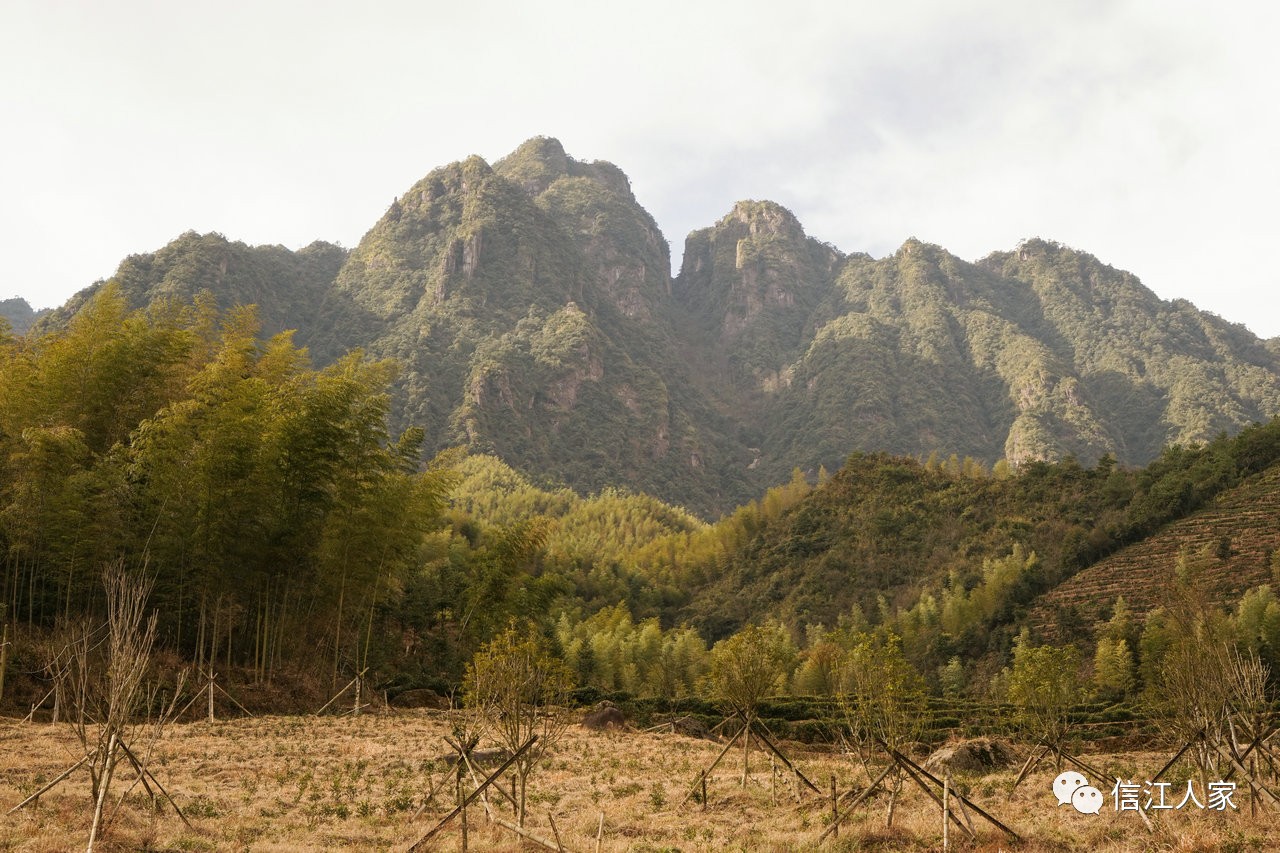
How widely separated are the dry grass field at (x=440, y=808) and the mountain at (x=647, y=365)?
102 m

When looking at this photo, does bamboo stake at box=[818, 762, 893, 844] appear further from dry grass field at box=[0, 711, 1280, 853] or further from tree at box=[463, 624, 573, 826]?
tree at box=[463, 624, 573, 826]

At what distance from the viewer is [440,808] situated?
522 inches

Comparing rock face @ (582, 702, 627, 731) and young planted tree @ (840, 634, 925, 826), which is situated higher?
young planted tree @ (840, 634, 925, 826)

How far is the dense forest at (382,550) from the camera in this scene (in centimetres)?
2064

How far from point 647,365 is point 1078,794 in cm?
16718

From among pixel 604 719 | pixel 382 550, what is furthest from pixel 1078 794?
pixel 382 550

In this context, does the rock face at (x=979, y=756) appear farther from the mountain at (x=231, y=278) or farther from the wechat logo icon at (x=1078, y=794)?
the mountain at (x=231, y=278)

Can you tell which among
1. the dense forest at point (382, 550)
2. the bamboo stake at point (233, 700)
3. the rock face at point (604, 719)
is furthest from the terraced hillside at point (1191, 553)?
the bamboo stake at point (233, 700)

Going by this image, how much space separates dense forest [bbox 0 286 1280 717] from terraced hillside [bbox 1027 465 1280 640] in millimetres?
436

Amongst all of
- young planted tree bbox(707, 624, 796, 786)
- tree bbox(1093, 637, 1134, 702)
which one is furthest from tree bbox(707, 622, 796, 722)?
tree bbox(1093, 637, 1134, 702)

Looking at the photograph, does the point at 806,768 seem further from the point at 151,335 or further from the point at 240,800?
the point at 151,335

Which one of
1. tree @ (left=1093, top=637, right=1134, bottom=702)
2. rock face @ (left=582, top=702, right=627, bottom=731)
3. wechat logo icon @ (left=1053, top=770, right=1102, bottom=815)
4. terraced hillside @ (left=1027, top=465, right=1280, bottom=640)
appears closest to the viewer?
wechat logo icon @ (left=1053, top=770, right=1102, bottom=815)

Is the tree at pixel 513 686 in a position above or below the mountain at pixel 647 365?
below

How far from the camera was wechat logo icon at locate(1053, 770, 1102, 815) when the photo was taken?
13.9m
